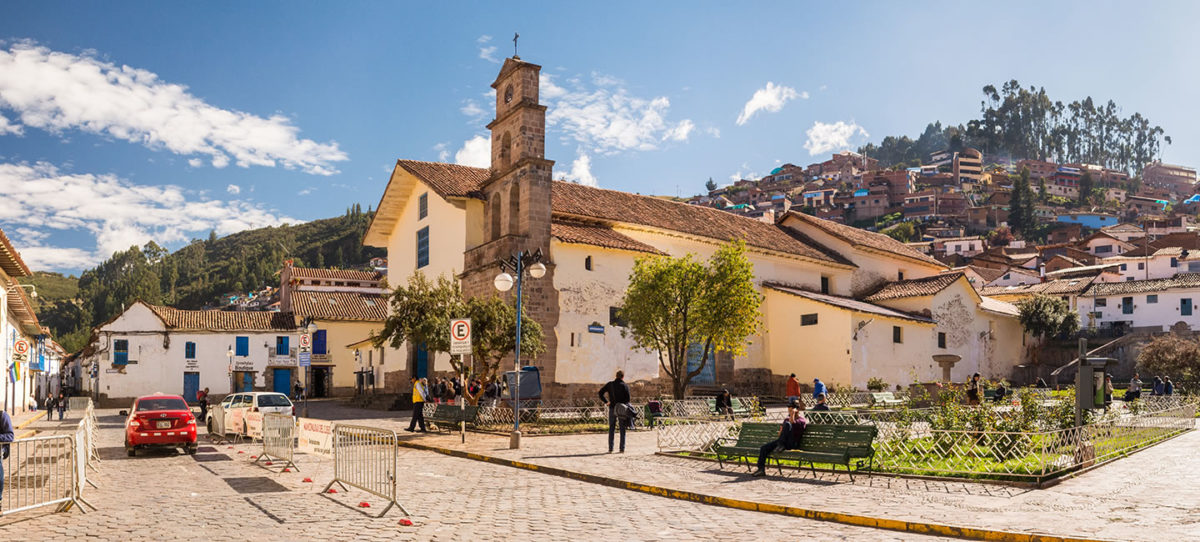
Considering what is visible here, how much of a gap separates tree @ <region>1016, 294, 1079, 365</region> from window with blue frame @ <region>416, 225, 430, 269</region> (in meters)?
35.7

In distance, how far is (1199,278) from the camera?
59000mm

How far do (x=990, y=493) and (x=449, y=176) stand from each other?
2887cm

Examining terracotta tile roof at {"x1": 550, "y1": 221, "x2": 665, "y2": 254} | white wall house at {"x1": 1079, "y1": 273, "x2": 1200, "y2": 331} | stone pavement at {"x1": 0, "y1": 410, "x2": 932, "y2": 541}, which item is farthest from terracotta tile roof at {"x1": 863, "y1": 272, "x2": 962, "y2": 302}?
stone pavement at {"x1": 0, "y1": 410, "x2": 932, "y2": 541}

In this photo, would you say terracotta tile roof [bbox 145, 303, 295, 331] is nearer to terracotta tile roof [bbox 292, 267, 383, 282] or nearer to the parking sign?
terracotta tile roof [bbox 292, 267, 383, 282]

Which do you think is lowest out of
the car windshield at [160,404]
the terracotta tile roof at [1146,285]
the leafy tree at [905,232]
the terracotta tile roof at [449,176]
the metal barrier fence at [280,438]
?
the metal barrier fence at [280,438]

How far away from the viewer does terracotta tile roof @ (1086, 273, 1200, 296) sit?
59.0 meters

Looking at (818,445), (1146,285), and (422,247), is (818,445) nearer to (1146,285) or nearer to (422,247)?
(422,247)

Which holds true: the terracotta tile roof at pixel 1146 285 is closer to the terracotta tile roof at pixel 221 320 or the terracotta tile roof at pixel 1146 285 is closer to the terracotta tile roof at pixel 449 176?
the terracotta tile roof at pixel 449 176

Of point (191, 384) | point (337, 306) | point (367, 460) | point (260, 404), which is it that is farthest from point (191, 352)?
point (367, 460)

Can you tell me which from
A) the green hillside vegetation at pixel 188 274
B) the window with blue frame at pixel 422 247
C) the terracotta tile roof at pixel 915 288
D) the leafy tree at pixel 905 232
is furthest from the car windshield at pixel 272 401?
the leafy tree at pixel 905 232

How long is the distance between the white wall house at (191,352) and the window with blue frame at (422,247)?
18.1 m

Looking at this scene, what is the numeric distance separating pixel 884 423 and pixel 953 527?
694 centimetres

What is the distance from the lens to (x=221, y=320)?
2073 inches

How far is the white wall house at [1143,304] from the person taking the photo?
2309 inches
